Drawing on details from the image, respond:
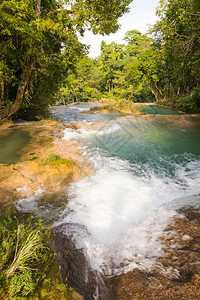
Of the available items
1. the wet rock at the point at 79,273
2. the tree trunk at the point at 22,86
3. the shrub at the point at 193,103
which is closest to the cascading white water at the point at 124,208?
the wet rock at the point at 79,273

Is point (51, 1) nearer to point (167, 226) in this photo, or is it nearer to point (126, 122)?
point (126, 122)

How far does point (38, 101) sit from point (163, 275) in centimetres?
1351

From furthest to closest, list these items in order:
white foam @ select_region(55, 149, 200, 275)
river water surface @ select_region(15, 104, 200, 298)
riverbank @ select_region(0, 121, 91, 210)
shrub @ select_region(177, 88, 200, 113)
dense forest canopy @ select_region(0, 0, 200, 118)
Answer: shrub @ select_region(177, 88, 200, 113)
dense forest canopy @ select_region(0, 0, 200, 118)
riverbank @ select_region(0, 121, 91, 210)
river water surface @ select_region(15, 104, 200, 298)
white foam @ select_region(55, 149, 200, 275)

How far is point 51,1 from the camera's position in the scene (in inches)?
428

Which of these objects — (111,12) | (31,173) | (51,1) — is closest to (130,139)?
(31,173)

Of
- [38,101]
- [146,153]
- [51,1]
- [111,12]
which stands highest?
[51,1]

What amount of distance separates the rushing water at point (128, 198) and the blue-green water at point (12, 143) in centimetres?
282

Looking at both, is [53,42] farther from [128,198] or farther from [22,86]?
[128,198]

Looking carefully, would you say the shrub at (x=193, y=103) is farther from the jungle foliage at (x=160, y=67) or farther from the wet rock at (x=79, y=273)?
the wet rock at (x=79, y=273)

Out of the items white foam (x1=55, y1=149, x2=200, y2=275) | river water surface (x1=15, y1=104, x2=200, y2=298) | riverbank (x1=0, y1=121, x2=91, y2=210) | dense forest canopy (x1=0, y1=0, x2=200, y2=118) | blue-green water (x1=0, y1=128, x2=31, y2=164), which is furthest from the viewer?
dense forest canopy (x1=0, y1=0, x2=200, y2=118)

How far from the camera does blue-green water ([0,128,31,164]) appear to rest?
20.2 ft

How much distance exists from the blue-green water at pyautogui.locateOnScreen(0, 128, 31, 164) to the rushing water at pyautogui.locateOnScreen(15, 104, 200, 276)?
2.82m

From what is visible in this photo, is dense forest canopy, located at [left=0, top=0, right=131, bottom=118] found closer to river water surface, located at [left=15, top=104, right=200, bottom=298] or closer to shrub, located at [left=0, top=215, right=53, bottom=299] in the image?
river water surface, located at [left=15, top=104, right=200, bottom=298]

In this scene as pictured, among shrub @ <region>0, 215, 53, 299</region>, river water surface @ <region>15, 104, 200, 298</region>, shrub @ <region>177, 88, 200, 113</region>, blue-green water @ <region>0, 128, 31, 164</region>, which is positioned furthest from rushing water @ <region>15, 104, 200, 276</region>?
shrub @ <region>177, 88, 200, 113</region>
